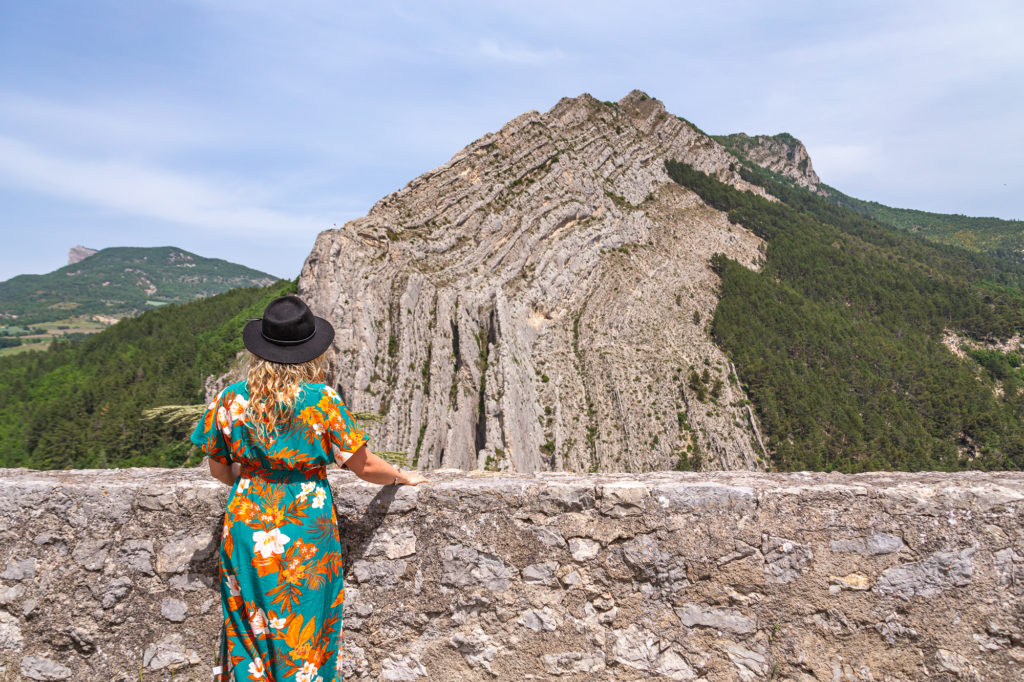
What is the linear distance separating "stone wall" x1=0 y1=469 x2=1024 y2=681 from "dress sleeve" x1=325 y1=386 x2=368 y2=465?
2.53 feet

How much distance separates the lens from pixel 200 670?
337 centimetres

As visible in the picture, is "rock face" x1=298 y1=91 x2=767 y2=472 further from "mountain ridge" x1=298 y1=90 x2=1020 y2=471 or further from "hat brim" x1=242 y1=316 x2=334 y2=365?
"hat brim" x1=242 y1=316 x2=334 y2=365

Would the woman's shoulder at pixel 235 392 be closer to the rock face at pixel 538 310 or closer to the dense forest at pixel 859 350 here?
the rock face at pixel 538 310

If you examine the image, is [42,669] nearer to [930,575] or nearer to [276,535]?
[276,535]

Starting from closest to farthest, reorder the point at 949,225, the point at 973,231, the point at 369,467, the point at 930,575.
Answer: the point at 369,467
the point at 930,575
the point at 973,231
the point at 949,225

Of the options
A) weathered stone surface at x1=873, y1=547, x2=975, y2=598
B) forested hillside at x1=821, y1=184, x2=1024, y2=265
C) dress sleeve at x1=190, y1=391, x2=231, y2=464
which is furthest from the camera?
forested hillside at x1=821, y1=184, x2=1024, y2=265

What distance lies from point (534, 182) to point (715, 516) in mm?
50204

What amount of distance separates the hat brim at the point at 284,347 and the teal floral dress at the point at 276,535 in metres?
0.17

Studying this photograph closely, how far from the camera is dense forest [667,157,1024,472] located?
2325 inches

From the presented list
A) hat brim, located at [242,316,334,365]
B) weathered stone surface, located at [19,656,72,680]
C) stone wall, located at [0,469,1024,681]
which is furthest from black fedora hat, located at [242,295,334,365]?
weathered stone surface, located at [19,656,72,680]

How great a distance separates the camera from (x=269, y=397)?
2.56 m

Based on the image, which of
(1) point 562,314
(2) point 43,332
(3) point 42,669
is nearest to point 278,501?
(3) point 42,669

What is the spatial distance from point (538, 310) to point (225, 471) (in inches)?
1782

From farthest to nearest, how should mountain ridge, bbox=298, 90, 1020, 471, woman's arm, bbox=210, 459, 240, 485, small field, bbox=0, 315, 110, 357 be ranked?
small field, bbox=0, 315, 110, 357 → mountain ridge, bbox=298, 90, 1020, 471 → woman's arm, bbox=210, 459, 240, 485
